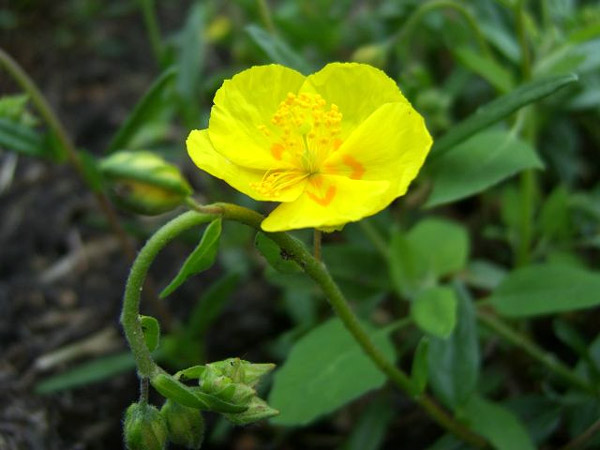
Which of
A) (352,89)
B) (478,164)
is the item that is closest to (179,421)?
(352,89)

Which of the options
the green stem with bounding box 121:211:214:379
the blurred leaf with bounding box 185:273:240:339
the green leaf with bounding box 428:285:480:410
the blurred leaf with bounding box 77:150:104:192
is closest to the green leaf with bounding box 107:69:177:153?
the blurred leaf with bounding box 77:150:104:192

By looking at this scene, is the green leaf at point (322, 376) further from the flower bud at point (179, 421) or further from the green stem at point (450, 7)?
the green stem at point (450, 7)

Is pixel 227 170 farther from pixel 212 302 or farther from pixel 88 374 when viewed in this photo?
pixel 88 374

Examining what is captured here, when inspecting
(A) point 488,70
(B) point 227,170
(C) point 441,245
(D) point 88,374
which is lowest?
(C) point 441,245

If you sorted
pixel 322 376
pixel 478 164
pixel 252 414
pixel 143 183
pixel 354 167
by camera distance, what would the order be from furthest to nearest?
pixel 478 164
pixel 322 376
pixel 354 167
pixel 252 414
pixel 143 183

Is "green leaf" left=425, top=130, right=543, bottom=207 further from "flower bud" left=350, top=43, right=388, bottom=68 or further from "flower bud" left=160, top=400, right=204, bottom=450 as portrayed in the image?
"flower bud" left=160, top=400, right=204, bottom=450

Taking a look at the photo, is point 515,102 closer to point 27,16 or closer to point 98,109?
point 98,109
